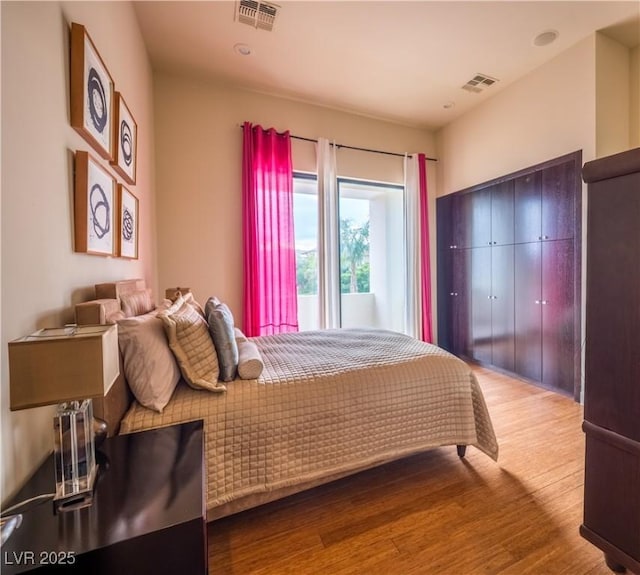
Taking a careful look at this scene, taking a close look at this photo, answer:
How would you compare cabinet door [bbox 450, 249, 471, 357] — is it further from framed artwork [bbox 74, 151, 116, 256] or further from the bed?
framed artwork [bbox 74, 151, 116, 256]

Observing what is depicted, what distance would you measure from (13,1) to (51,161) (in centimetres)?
44

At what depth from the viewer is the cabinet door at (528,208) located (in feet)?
9.93

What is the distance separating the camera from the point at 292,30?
8.23 feet

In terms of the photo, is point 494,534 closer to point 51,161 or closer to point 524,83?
point 51,161

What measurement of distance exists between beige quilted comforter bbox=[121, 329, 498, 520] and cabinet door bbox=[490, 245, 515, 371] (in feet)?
6.28

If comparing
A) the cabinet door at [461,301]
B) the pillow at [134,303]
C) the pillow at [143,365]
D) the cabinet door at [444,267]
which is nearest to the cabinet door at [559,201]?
the cabinet door at [461,301]

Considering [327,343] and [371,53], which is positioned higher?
[371,53]

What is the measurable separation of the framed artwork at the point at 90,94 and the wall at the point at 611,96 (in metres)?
3.54

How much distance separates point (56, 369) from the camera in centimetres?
76

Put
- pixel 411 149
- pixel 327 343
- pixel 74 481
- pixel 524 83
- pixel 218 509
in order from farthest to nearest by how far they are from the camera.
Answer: pixel 411 149 < pixel 524 83 < pixel 327 343 < pixel 218 509 < pixel 74 481

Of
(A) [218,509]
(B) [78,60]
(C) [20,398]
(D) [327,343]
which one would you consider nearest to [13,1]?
(B) [78,60]

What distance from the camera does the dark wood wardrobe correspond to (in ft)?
9.16

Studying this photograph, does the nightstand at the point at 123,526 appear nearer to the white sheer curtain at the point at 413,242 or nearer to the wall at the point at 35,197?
the wall at the point at 35,197

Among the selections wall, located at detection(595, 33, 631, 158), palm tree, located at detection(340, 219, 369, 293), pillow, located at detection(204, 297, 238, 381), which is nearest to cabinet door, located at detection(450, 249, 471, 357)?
palm tree, located at detection(340, 219, 369, 293)
